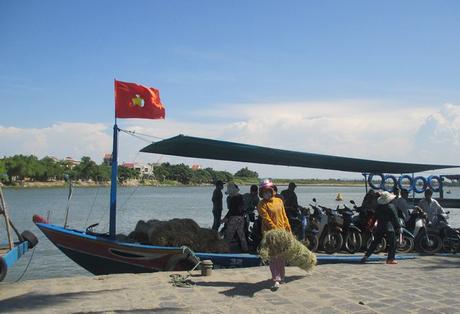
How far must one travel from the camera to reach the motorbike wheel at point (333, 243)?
9938 mm

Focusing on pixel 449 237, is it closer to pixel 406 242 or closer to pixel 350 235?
pixel 406 242

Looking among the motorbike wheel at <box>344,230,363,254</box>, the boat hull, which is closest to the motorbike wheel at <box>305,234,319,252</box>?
the motorbike wheel at <box>344,230,363,254</box>

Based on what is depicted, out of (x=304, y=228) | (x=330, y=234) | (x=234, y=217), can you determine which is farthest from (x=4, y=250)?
(x=330, y=234)

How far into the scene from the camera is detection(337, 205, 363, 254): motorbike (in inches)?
397

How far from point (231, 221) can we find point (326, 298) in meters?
3.56

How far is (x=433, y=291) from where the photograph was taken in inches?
244

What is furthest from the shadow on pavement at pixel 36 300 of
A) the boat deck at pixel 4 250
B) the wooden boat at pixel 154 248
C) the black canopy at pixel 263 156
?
the black canopy at pixel 263 156

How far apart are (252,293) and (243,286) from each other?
42 cm

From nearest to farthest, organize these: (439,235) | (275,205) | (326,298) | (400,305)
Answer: (400,305), (326,298), (275,205), (439,235)

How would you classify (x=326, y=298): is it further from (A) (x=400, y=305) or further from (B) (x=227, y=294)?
(B) (x=227, y=294)

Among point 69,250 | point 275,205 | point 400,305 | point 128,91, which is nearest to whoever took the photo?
point 400,305

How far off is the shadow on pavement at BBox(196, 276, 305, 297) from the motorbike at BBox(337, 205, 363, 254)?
10.9 feet

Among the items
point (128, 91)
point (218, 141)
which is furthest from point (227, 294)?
point (128, 91)

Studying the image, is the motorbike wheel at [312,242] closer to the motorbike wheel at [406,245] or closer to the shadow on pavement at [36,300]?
the motorbike wheel at [406,245]
